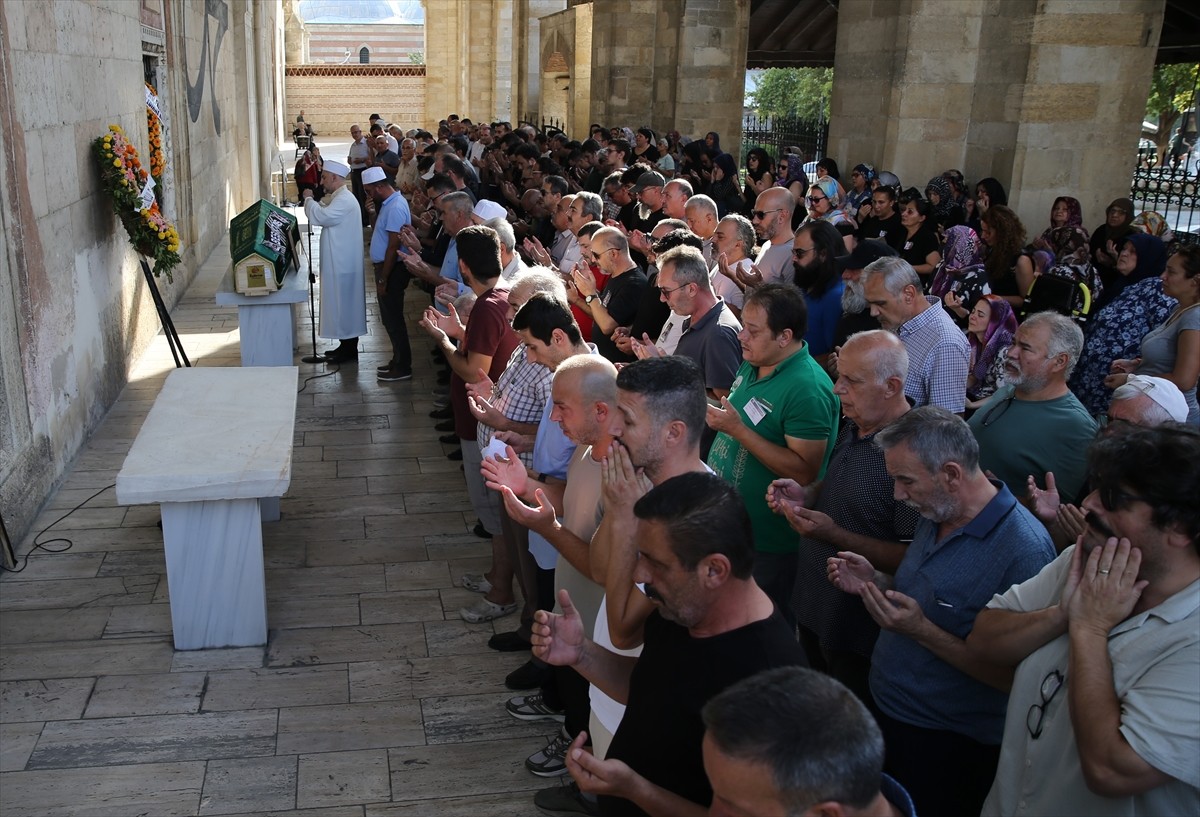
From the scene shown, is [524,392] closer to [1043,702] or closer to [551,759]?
[551,759]

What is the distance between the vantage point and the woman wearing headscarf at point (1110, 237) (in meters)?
7.98

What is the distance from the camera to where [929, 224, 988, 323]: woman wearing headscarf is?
623cm

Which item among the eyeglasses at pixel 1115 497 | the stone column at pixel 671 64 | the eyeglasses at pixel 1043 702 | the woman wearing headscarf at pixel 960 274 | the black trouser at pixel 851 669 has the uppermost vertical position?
the stone column at pixel 671 64

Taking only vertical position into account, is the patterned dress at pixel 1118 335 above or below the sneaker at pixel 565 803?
above

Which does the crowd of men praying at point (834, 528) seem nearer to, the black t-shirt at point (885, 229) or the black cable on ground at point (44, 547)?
the black t-shirt at point (885, 229)

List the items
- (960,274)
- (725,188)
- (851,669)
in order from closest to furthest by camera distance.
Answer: (851,669) → (960,274) → (725,188)

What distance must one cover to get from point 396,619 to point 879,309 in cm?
272

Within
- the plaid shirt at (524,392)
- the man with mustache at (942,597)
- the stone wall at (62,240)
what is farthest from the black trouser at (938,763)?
the stone wall at (62,240)

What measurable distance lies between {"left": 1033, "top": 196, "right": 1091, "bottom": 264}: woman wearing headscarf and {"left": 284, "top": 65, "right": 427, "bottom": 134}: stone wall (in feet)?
126

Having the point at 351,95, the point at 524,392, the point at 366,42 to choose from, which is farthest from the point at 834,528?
the point at 366,42

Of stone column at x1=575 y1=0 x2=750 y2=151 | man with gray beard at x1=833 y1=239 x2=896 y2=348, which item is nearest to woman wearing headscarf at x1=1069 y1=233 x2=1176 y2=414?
man with gray beard at x1=833 y1=239 x2=896 y2=348

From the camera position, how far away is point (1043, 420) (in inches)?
152

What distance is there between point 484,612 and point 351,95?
41.9m

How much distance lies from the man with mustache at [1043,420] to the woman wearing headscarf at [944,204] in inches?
226
